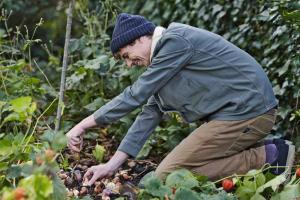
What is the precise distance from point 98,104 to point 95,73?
1.03 feet

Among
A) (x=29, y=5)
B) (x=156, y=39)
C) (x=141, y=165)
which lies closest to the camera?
(x=156, y=39)

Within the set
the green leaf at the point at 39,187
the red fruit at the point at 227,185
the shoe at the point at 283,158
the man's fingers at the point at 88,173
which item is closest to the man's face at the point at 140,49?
the man's fingers at the point at 88,173

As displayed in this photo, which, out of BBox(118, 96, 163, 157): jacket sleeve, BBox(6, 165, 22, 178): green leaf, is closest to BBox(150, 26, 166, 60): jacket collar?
BBox(118, 96, 163, 157): jacket sleeve

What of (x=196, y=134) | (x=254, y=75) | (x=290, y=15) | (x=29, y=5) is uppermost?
(x=290, y=15)

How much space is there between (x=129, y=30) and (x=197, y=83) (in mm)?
392

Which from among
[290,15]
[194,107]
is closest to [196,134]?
[194,107]

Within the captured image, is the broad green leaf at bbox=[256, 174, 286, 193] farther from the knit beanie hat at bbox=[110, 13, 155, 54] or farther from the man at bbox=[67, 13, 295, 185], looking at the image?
the knit beanie hat at bbox=[110, 13, 155, 54]

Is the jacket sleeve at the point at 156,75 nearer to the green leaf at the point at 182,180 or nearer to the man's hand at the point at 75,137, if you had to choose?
the man's hand at the point at 75,137

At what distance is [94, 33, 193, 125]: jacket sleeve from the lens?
2938 millimetres

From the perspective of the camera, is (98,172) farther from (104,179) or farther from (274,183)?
(274,183)

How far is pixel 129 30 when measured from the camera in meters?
3.01

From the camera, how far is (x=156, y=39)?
119 inches

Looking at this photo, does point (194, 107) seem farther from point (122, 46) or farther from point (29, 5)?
point (29, 5)

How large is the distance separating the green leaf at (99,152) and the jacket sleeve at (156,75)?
0.59 m
